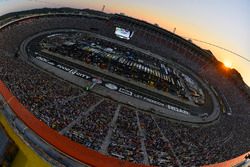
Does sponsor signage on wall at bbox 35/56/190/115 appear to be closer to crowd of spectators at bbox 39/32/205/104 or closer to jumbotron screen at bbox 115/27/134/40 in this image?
crowd of spectators at bbox 39/32/205/104

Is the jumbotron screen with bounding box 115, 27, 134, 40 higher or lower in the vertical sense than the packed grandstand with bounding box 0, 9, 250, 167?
higher

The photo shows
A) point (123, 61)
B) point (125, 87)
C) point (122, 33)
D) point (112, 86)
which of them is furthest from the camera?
point (122, 33)

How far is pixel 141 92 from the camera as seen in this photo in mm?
59281

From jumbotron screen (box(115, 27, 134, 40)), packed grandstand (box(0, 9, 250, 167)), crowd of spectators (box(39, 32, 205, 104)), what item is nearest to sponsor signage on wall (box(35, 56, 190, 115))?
packed grandstand (box(0, 9, 250, 167))

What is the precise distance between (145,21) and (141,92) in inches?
1369

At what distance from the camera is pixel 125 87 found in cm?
5944

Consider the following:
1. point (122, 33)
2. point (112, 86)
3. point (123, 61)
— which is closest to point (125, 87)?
point (112, 86)

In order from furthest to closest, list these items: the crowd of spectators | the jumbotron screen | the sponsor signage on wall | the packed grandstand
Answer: the jumbotron screen → the crowd of spectators → the sponsor signage on wall → the packed grandstand

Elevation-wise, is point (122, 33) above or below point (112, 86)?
above

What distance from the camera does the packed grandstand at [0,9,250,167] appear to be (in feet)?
137

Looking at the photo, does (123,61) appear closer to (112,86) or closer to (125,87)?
(125,87)

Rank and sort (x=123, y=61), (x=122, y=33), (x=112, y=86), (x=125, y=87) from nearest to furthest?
(x=112, y=86) < (x=125, y=87) < (x=123, y=61) < (x=122, y=33)

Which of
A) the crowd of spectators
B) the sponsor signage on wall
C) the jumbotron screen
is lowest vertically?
the sponsor signage on wall

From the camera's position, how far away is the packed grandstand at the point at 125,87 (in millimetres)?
41781
